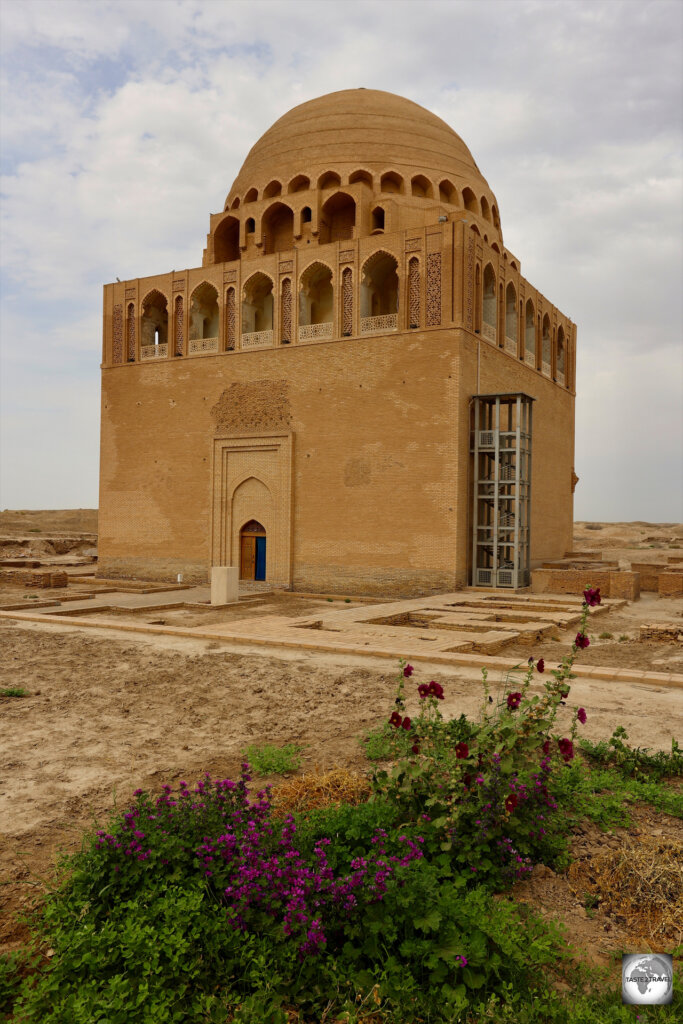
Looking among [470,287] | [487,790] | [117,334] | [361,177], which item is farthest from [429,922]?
[117,334]

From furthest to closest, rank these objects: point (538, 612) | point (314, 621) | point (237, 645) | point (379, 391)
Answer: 1. point (379, 391)
2. point (538, 612)
3. point (314, 621)
4. point (237, 645)

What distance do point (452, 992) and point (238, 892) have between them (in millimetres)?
814

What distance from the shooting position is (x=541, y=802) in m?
3.42

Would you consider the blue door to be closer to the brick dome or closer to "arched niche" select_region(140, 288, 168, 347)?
"arched niche" select_region(140, 288, 168, 347)

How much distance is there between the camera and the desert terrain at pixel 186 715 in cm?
350

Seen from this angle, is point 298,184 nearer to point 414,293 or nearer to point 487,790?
point 414,293

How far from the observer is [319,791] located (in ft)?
13.1

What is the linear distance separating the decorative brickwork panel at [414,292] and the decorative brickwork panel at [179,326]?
7.10 m

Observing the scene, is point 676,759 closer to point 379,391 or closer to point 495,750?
point 495,750

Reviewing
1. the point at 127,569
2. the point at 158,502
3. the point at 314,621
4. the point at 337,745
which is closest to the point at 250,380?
the point at 158,502

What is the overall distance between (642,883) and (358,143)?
21.6 m

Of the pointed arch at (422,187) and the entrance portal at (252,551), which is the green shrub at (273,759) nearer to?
the entrance portal at (252,551)

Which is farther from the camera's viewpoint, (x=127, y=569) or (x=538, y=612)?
(x=127, y=569)

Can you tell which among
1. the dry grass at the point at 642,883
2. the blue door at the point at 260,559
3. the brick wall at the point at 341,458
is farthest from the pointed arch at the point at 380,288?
the dry grass at the point at 642,883
